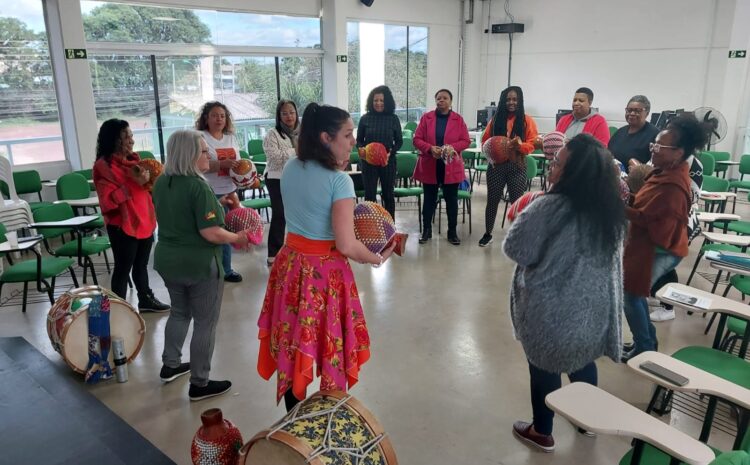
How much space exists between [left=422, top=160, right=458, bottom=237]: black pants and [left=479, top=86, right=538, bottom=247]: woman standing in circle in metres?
0.38

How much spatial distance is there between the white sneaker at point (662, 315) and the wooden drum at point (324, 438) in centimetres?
278

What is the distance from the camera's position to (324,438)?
1.62 metres

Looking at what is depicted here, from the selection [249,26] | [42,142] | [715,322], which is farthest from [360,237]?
[249,26]

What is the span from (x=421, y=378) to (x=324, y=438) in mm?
1466

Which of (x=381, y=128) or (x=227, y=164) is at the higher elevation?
(x=381, y=128)

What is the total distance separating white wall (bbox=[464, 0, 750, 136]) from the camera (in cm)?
850

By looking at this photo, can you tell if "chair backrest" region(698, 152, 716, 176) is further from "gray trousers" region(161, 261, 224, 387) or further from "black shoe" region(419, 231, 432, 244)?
"gray trousers" region(161, 261, 224, 387)

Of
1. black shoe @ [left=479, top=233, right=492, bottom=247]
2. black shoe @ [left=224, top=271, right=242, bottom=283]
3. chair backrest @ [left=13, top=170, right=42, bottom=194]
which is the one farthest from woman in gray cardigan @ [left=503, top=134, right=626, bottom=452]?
chair backrest @ [left=13, top=170, right=42, bottom=194]

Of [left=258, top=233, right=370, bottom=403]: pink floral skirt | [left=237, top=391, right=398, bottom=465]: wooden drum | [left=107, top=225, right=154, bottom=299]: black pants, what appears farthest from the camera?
[left=107, top=225, right=154, bottom=299]: black pants

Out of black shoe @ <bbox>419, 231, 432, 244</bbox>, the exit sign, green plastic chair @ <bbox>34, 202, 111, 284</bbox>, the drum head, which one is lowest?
black shoe @ <bbox>419, 231, 432, 244</bbox>

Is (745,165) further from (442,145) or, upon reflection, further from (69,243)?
(69,243)

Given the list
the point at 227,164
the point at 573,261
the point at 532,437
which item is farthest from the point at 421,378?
the point at 227,164

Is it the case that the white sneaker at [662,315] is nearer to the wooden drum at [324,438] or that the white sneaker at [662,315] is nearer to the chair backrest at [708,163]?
the wooden drum at [324,438]

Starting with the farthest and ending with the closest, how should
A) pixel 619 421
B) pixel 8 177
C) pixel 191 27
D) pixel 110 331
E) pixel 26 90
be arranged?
pixel 191 27, pixel 26 90, pixel 8 177, pixel 110 331, pixel 619 421
